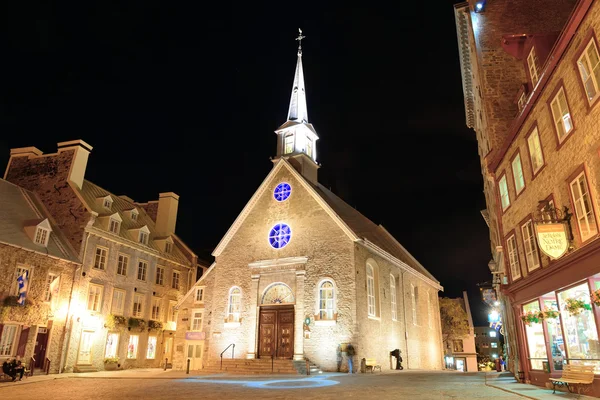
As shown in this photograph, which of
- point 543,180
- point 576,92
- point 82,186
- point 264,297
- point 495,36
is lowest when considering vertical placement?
point 264,297

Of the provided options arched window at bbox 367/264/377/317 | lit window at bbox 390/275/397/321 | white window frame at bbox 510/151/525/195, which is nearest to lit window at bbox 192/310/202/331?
arched window at bbox 367/264/377/317

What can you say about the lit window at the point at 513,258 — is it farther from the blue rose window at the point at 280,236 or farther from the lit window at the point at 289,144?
the lit window at the point at 289,144

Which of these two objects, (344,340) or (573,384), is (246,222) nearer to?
(344,340)

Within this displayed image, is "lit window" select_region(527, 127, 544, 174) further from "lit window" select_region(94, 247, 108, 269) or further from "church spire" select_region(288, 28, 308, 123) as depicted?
"lit window" select_region(94, 247, 108, 269)

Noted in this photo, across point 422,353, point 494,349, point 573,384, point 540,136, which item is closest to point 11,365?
point 573,384

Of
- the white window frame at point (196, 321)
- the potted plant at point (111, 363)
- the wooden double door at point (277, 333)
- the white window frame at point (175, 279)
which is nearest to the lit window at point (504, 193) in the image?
the wooden double door at point (277, 333)

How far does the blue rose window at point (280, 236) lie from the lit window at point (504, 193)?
40.3ft

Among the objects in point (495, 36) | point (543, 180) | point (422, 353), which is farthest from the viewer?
point (422, 353)

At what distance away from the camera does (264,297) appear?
25.4 metres

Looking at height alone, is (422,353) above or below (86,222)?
below

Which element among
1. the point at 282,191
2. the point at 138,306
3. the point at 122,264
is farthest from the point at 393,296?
the point at 122,264

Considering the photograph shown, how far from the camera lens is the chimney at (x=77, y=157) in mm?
28078

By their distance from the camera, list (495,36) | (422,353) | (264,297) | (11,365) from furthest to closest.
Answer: (422,353) → (264,297) → (495,36) → (11,365)

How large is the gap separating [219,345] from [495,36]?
21.5 metres
